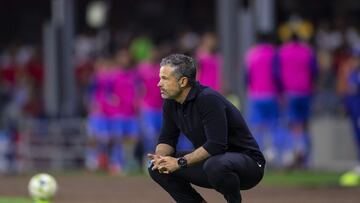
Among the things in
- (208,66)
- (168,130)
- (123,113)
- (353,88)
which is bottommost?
(123,113)

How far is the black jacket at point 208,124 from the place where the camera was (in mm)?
9570

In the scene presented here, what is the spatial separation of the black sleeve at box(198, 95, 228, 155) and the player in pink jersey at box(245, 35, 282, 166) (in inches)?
397

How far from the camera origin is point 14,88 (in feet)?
89.0

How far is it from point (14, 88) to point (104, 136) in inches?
211

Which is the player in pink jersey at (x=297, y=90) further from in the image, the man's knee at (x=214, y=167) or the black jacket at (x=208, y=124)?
the man's knee at (x=214, y=167)

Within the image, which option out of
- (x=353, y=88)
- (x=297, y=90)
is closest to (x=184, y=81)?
(x=353, y=88)

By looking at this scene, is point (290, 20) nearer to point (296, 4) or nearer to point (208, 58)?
point (296, 4)

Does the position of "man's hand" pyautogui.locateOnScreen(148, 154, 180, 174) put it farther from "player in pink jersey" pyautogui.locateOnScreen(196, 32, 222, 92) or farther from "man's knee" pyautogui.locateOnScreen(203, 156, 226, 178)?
"player in pink jersey" pyautogui.locateOnScreen(196, 32, 222, 92)

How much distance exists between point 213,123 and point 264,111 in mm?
10604

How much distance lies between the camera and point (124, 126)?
878 inches

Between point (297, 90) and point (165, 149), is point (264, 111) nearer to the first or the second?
point (297, 90)

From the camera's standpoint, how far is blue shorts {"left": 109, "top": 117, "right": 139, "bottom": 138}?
2222 cm

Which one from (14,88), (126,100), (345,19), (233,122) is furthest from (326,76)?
(233,122)

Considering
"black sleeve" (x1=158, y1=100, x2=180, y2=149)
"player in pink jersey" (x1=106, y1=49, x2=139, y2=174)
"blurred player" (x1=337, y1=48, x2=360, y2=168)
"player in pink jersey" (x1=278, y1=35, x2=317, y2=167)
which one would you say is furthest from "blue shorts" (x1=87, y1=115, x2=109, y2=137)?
"black sleeve" (x1=158, y1=100, x2=180, y2=149)
